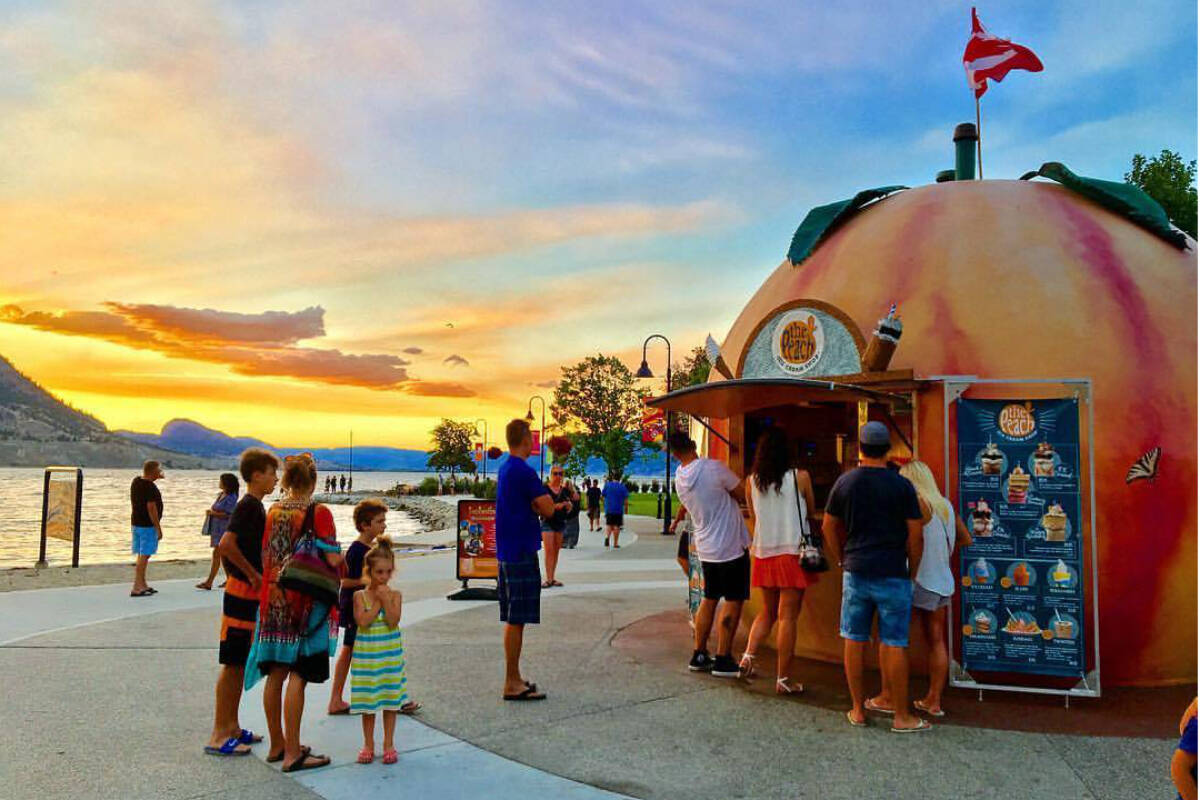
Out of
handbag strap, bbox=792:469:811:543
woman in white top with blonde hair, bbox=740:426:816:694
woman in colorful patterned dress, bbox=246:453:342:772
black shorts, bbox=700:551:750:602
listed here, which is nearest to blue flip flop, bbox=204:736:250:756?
woman in colorful patterned dress, bbox=246:453:342:772

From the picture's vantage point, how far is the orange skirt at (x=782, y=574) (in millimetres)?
6258

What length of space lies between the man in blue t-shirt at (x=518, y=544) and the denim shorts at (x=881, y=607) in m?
2.07

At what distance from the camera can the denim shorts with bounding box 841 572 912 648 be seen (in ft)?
17.4

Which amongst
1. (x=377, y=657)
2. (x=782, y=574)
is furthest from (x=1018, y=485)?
(x=377, y=657)

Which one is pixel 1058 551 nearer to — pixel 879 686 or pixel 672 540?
pixel 879 686

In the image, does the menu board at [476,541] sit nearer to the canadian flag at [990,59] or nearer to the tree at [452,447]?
the canadian flag at [990,59]

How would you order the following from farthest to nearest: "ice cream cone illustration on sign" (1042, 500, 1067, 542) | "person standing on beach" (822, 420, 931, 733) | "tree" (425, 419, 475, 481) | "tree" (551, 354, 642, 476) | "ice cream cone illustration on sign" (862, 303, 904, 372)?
"tree" (425, 419, 475, 481), "tree" (551, 354, 642, 476), "ice cream cone illustration on sign" (862, 303, 904, 372), "ice cream cone illustration on sign" (1042, 500, 1067, 542), "person standing on beach" (822, 420, 931, 733)

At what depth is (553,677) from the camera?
6496mm

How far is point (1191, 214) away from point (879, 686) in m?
17.7

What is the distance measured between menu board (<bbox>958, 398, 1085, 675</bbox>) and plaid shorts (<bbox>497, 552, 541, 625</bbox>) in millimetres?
3191

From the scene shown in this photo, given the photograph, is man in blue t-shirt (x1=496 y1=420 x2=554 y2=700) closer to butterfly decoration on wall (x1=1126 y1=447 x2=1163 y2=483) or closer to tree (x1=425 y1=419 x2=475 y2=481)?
butterfly decoration on wall (x1=1126 y1=447 x2=1163 y2=483)

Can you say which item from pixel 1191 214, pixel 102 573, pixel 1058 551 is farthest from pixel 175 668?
pixel 1191 214

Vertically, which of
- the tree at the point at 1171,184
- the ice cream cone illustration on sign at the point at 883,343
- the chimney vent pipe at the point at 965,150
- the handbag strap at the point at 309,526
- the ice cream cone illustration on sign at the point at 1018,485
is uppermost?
the tree at the point at 1171,184

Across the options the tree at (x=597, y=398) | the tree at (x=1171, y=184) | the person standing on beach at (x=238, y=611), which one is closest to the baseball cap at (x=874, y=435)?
the person standing on beach at (x=238, y=611)
